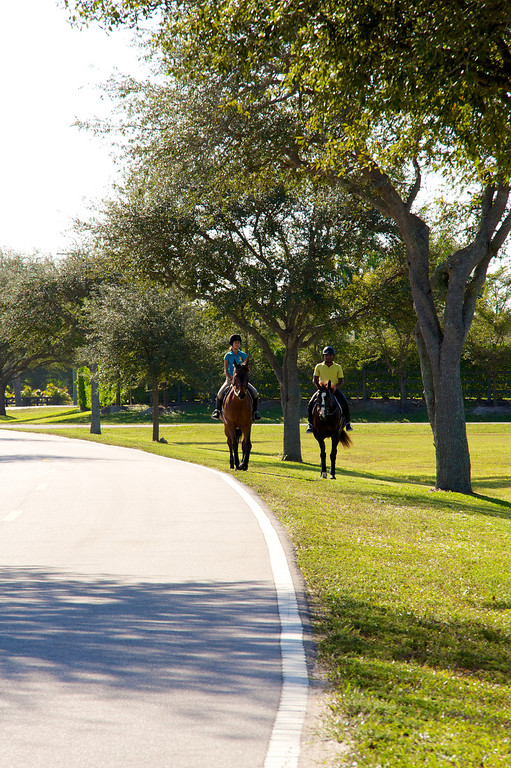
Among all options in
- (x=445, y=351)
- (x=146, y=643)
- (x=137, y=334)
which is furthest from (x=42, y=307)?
(x=146, y=643)

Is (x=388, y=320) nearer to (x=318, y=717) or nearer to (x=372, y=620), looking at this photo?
(x=372, y=620)

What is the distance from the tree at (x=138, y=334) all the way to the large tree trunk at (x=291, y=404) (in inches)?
383

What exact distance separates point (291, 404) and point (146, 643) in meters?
22.8

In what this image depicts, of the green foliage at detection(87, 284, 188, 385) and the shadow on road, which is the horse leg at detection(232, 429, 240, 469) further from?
the green foliage at detection(87, 284, 188, 385)

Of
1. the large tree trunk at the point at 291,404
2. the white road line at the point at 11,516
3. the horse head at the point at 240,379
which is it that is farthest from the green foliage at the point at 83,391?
the white road line at the point at 11,516

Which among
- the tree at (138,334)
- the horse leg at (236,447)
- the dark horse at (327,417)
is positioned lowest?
the horse leg at (236,447)

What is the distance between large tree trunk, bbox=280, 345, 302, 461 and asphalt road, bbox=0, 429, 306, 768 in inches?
654

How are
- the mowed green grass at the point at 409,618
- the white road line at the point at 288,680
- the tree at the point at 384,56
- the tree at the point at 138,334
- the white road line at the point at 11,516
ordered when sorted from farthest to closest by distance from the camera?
the tree at the point at 138,334, the white road line at the point at 11,516, the tree at the point at 384,56, the mowed green grass at the point at 409,618, the white road line at the point at 288,680

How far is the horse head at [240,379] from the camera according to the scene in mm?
17594

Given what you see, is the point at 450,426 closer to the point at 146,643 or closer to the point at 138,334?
the point at 146,643

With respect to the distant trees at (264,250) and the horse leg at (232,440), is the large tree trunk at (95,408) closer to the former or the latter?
the distant trees at (264,250)

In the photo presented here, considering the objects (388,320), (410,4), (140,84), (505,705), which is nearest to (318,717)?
(505,705)

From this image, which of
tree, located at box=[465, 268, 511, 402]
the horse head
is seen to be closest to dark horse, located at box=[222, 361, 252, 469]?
the horse head

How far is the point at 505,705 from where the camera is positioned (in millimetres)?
4461
